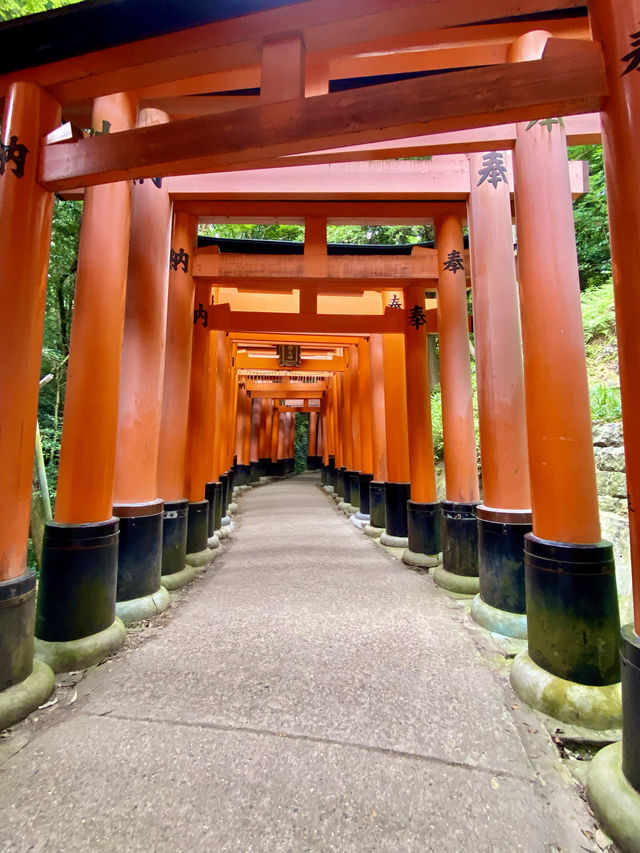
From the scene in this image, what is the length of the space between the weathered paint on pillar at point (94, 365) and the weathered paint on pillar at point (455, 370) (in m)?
3.47

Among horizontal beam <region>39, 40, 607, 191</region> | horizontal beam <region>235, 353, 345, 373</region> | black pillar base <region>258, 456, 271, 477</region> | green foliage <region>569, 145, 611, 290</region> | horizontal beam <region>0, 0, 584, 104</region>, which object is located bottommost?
black pillar base <region>258, 456, 271, 477</region>

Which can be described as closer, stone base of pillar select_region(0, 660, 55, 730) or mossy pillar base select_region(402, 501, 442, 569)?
stone base of pillar select_region(0, 660, 55, 730)

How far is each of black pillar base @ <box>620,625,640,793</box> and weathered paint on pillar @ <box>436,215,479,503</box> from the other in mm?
2960

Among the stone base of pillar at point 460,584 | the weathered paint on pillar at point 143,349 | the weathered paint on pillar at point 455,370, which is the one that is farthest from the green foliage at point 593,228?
the weathered paint on pillar at point 143,349

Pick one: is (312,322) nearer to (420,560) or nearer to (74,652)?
(420,560)

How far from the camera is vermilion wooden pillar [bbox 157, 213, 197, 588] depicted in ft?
15.2

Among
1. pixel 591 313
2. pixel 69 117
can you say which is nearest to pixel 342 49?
pixel 69 117

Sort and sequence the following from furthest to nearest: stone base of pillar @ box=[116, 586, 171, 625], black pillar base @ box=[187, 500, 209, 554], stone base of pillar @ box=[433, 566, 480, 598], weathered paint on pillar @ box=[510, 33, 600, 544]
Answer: black pillar base @ box=[187, 500, 209, 554] → stone base of pillar @ box=[433, 566, 480, 598] → stone base of pillar @ box=[116, 586, 171, 625] → weathered paint on pillar @ box=[510, 33, 600, 544]

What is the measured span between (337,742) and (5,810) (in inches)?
54.1

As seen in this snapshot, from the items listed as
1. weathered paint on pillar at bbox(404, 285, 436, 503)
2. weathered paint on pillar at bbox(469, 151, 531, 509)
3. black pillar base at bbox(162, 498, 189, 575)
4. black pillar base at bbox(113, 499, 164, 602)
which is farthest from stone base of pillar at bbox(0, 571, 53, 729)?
weathered paint on pillar at bbox(404, 285, 436, 503)

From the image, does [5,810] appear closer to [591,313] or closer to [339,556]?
[339,556]

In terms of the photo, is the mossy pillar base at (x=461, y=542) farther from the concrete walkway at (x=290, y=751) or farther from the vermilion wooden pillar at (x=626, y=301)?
the vermilion wooden pillar at (x=626, y=301)

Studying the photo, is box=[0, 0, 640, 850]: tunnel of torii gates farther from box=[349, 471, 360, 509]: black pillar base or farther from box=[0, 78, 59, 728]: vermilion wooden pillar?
box=[349, 471, 360, 509]: black pillar base

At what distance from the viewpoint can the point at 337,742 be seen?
6.57 feet
